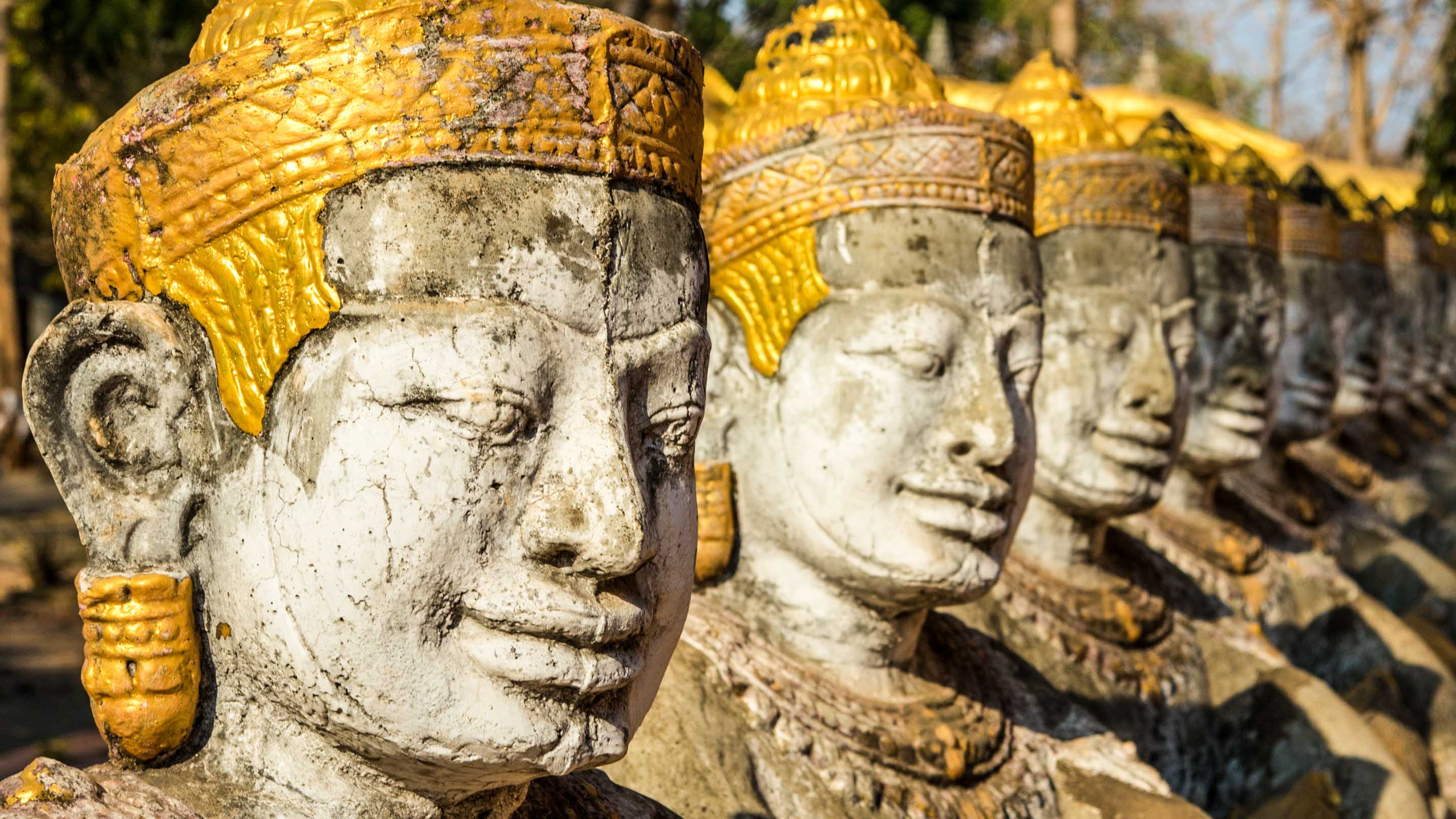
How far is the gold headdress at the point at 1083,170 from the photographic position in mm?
5098

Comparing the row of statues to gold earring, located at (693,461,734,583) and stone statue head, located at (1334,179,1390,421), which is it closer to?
gold earring, located at (693,461,734,583)

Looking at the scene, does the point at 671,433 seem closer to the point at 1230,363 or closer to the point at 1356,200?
the point at 1230,363

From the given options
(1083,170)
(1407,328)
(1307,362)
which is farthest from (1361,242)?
(1083,170)

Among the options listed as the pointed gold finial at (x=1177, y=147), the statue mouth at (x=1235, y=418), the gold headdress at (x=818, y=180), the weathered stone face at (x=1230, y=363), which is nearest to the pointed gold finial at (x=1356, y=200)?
the pointed gold finial at (x=1177, y=147)

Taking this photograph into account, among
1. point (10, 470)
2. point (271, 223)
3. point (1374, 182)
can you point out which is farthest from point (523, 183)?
point (10, 470)

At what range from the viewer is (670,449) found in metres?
2.34

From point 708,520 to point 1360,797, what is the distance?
2520 mm

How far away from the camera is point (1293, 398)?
304 inches

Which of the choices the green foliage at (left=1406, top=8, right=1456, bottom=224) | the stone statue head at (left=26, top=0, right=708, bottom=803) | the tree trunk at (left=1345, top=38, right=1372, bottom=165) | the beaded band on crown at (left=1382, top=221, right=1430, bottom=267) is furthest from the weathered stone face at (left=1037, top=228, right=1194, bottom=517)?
the tree trunk at (left=1345, top=38, right=1372, bottom=165)

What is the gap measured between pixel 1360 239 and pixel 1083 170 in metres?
4.71

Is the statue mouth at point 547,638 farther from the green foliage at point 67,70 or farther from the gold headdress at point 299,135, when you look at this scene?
the green foliage at point 67,70

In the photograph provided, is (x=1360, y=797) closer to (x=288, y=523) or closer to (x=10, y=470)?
(x=288, y=523)

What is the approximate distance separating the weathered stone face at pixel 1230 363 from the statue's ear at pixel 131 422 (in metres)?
5.03

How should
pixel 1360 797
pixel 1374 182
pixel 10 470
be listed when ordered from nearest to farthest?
pixel 1360 797, pixel 1374 182, pixel 10 470
